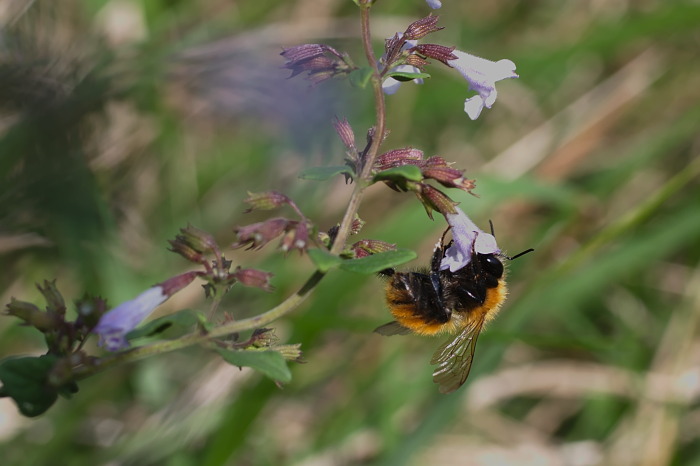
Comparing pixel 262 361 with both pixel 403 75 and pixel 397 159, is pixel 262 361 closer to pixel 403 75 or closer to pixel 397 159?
pixel 397 159

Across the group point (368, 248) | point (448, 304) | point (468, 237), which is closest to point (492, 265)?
Result: point (448, 304)

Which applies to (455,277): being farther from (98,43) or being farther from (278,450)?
(278,450)

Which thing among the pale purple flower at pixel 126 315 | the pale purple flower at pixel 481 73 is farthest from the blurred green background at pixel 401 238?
the pale purple flower at pixel 126 315

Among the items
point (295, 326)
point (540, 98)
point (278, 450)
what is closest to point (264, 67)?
point (295, 326)

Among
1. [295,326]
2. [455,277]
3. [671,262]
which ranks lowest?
[671,262]

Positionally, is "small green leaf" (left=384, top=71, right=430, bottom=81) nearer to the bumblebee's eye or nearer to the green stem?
the green stem

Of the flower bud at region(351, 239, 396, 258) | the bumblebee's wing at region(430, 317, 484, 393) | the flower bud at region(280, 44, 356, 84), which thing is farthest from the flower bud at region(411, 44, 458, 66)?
the bumblebee's wing at region(430, 317, 484, 393)
